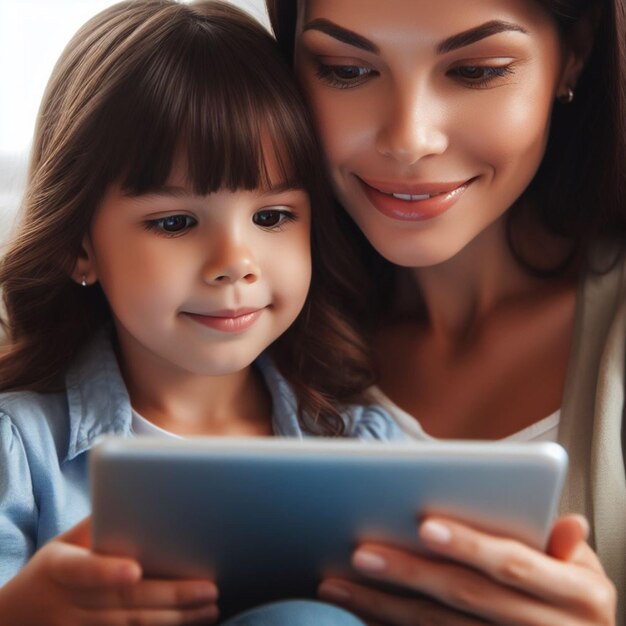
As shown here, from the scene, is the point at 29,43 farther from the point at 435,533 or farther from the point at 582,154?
the point at 435,533

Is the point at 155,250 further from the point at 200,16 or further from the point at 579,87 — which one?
the point at 579,87

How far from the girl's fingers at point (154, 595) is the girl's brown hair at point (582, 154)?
2.25 ft

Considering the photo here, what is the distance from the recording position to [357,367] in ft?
5.20

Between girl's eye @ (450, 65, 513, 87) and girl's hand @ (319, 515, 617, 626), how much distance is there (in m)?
0.59

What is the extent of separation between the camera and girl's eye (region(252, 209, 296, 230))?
1.35 meters

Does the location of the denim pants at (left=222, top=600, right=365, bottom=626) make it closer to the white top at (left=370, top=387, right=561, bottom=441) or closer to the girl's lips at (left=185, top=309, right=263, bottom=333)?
the girl's lips at (left=185, top=309, right=263, bottom=333)

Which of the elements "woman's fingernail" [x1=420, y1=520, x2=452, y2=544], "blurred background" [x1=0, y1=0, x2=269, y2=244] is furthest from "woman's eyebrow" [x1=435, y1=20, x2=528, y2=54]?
"blurred background" [x1=0, y1=0, x2=269, y2=244]

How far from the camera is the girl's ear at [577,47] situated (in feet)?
4.66

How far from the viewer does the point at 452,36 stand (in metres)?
1.28

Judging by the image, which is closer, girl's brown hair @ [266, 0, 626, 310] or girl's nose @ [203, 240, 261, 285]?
girl's nose @ [203, 240, 261, 285]

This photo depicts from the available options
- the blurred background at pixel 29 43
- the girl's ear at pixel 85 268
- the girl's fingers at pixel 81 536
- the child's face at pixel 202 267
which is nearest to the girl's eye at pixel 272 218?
the child's face at pixel 202 267

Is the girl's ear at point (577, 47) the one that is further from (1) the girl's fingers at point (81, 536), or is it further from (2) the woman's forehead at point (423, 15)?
(1) the girl's fingers at point (81, 536)

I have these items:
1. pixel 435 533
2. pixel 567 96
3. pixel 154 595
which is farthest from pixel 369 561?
pixel 567 96

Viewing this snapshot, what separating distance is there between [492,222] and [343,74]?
0.36 metres
